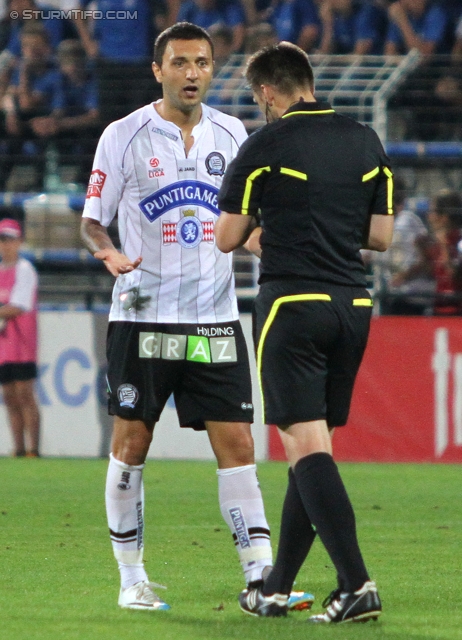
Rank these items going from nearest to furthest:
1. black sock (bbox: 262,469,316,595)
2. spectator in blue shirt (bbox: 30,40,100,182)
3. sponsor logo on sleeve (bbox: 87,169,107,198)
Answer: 1. black sock (bbox: 262,469,316,595)
2. sponsor logo on sleeve (bbox: 87,169,107,198)
3. spectator in blue shirt (bbox: 30,40,100,182)

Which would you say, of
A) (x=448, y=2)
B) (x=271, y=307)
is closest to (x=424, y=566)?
(x=271, y=307)

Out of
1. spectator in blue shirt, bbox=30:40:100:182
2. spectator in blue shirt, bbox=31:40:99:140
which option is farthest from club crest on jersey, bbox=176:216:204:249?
spectator in blue shirt, bbox=31:40:99:140

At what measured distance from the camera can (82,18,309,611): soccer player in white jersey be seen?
505cm

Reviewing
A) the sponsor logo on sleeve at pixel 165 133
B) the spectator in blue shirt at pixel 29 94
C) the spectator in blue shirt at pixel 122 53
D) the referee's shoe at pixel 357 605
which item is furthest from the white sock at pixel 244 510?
the spectator in blue shirt at pixel 29 94

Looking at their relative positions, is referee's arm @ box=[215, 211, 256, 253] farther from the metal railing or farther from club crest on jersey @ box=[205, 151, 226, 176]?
the metal railing

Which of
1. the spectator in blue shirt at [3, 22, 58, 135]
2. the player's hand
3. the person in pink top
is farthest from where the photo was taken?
the spectator in blue shirt at [3, 22, 58, 135]

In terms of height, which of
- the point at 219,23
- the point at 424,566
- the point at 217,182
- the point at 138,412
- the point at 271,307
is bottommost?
the point at 424,566

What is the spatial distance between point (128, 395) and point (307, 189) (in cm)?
112

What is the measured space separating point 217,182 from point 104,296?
27.8 ft

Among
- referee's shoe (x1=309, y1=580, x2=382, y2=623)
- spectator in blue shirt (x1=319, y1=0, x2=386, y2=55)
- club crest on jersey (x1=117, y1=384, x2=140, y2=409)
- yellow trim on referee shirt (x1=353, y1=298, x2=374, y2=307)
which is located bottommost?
referee's shoe (x1=309, y1=580, x2=382, y2=623)

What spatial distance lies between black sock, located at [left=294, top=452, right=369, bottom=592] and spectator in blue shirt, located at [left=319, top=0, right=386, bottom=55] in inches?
448

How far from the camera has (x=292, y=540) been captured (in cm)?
462

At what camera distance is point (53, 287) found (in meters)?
13.9

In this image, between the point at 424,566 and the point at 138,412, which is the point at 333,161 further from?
the point at 424,566
